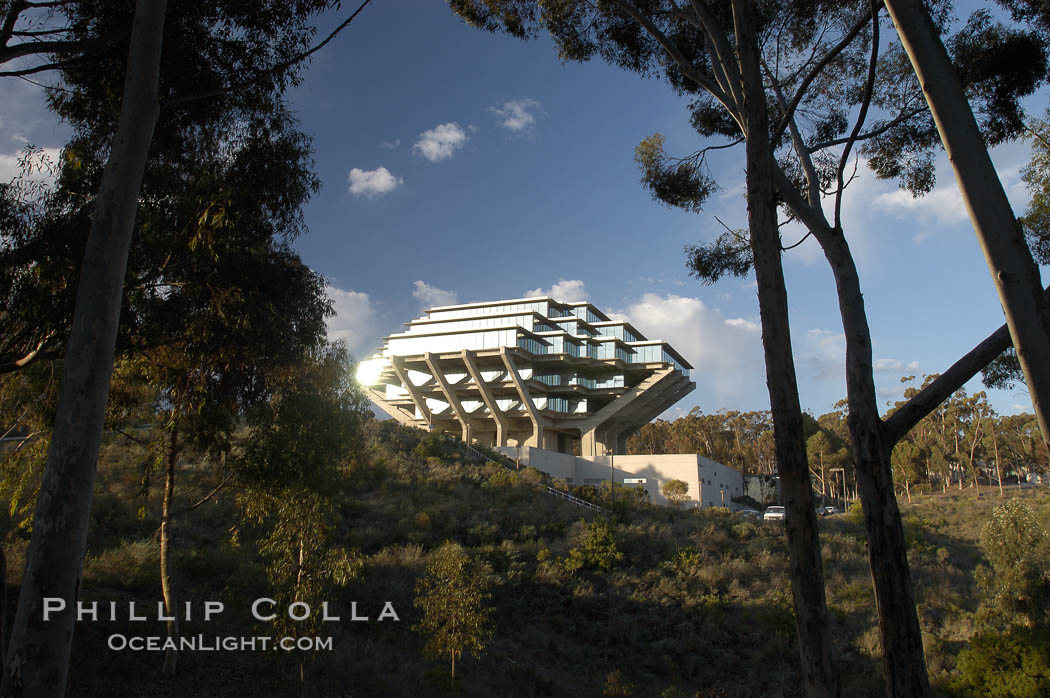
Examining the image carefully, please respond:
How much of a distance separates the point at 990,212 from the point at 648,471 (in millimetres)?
50622

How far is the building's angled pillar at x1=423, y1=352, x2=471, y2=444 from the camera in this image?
58.8 metres

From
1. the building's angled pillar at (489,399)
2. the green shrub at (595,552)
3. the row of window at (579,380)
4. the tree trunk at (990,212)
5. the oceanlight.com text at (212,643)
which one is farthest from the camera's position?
the row of window at (579,380)

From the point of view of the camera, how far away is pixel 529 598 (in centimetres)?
2062

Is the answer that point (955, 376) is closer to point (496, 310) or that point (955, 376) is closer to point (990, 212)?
point (990, 212)

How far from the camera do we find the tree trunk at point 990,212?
409 centimetres

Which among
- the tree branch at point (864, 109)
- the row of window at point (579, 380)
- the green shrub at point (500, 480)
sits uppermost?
the row of window at point (579, 380)

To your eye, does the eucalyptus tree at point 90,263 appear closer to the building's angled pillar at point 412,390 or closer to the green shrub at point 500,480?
the green shrub at point 500,480

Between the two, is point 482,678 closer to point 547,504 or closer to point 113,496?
point 113,496

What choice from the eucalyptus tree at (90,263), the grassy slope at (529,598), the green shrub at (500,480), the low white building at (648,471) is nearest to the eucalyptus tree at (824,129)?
the eucalyptus tree at (90,263)

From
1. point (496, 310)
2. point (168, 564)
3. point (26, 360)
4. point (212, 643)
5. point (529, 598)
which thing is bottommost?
point (529, 598)

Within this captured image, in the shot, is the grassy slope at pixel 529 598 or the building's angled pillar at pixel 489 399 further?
the building's angled pillar at pixel 489 399

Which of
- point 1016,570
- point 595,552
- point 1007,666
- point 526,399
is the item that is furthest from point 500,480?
point 1007,666

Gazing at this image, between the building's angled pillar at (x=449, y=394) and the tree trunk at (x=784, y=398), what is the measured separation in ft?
171

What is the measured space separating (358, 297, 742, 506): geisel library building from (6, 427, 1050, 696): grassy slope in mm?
25811
